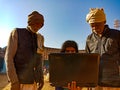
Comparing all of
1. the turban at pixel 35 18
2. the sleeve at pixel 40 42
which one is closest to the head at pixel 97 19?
the turban at pixel 35 18

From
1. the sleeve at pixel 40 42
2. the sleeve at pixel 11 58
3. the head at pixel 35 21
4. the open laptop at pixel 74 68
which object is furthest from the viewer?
the sleeve at pixel 40 42

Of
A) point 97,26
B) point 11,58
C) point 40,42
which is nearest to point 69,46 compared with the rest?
point 40,42

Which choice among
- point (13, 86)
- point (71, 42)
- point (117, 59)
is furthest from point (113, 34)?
point (13, 86)

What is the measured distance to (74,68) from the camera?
4.69m

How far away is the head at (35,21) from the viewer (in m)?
5.93

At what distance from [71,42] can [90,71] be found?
200cm

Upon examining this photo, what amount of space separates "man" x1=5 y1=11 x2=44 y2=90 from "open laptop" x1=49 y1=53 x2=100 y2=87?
117cm

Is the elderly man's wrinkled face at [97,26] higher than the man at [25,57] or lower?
higher

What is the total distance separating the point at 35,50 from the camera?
606 centimetres

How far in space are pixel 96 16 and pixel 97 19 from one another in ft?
0.20

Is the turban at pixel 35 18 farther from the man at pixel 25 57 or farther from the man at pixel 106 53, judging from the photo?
the man at pixel 106 53

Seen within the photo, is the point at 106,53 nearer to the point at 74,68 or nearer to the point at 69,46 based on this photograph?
the point at 69,46

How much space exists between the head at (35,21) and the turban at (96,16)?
78 cm

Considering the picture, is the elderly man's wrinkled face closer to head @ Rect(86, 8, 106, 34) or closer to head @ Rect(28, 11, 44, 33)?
head @ Rect(86, 8, 106, 34)
